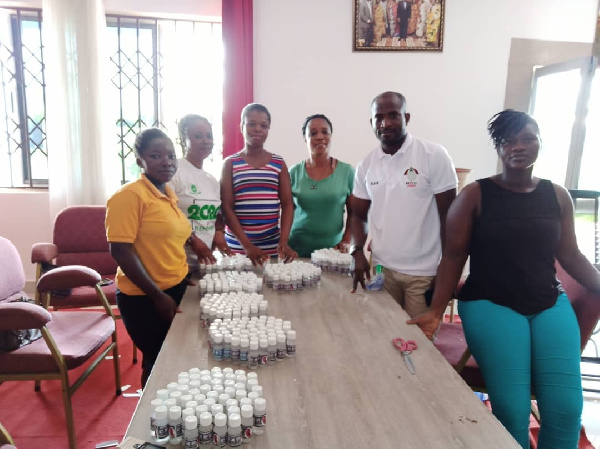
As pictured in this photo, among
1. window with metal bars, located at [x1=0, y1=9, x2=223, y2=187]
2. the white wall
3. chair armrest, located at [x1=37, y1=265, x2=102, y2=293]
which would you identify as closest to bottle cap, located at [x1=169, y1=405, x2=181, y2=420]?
chair armrest, located at [x1=37, y1=265, x2=102, y2=293]

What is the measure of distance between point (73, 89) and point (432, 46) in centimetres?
318

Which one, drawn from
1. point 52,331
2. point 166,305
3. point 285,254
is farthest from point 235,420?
point 52,331

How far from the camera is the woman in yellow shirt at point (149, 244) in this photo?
148cm

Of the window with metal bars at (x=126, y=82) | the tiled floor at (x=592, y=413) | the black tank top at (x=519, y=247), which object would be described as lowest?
the tiled floor at (x=592, y=413)

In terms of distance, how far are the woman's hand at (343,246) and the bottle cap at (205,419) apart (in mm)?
1439

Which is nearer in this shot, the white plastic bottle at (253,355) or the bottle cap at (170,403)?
the bottle cap at (170,403)

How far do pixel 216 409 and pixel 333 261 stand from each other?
1199 mm

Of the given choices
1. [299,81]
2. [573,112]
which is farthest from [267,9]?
[573,112]

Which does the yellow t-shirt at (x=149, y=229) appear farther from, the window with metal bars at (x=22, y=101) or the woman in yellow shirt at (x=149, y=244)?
the window with metal bars at (x=22, y=101)

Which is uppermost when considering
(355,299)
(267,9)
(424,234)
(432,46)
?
(267,9)

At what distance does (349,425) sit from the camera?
895 millimetres

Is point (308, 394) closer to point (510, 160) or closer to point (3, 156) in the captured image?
point (510, 160)

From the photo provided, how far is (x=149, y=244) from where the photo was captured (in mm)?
1558

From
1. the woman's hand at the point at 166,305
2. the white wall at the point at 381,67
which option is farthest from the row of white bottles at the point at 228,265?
the white wall at the point at 381,67
